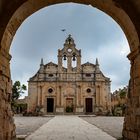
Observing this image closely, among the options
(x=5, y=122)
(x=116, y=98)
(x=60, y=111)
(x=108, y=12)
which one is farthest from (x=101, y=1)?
(x=116, y=98)

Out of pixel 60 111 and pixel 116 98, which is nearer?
pixel 60 111

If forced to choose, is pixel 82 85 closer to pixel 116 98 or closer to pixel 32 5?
pixel 116 98

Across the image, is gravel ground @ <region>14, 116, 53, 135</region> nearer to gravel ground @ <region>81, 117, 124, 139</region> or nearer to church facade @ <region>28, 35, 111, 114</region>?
gravel ground @ <region>81, 117, 124, 139</region>

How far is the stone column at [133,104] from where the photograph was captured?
7.52m

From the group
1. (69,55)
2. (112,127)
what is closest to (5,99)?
(112,127)

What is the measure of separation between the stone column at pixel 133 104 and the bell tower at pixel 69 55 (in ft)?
123

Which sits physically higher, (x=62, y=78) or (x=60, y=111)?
(x=62, y=78)

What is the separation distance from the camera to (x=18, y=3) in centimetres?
763

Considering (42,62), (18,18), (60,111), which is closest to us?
(18,18)

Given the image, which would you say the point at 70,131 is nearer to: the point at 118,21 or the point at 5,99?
the point at 5,99

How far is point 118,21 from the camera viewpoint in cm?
888

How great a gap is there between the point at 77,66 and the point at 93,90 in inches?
180

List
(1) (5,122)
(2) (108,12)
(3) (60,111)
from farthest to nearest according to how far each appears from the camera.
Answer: (3) (60,111)
(2) (108,12)
(1) (5,122)

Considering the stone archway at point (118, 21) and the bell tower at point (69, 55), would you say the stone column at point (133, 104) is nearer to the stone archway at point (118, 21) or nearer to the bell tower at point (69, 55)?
the stone archway at point (118, 21)
